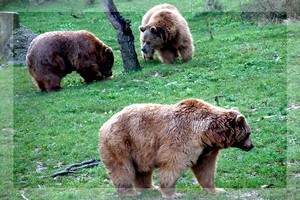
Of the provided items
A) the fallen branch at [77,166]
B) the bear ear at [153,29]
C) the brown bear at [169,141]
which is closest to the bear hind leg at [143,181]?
the brown bear at [169,141]

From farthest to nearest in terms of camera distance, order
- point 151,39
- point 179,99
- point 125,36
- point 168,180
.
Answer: point 151,39 < point 125,36 < point 179,99 < point 168,180

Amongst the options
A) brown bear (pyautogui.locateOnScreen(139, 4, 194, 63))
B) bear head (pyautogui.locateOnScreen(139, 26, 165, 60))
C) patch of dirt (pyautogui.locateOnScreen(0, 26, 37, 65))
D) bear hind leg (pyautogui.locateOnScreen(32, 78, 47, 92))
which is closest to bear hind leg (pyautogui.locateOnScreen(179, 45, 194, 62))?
brown bear (pyautogui.locateOnScreen(139, 4, 194, 63))

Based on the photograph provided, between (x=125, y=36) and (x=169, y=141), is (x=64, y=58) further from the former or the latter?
(x=169, y=141)

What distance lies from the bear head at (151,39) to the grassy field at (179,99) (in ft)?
1.91

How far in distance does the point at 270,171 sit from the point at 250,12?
47.5ft

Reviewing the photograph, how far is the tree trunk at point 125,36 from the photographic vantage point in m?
18.1

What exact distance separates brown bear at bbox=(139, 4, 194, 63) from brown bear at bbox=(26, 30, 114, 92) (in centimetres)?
140

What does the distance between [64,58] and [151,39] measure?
276 cm

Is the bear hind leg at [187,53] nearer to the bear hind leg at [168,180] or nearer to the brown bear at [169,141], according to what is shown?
the brown bear at [169,141]

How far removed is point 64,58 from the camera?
57.7ft

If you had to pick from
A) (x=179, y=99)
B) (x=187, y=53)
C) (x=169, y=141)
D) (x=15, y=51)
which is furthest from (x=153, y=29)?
(x=169, y=141)

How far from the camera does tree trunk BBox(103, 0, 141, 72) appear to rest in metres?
18.1

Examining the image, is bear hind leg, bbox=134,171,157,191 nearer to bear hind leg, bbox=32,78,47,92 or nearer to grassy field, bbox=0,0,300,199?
grassy field, bbox=0,0,300,199

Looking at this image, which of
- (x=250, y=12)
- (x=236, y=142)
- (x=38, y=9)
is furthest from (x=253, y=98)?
(x=38, y=9)
